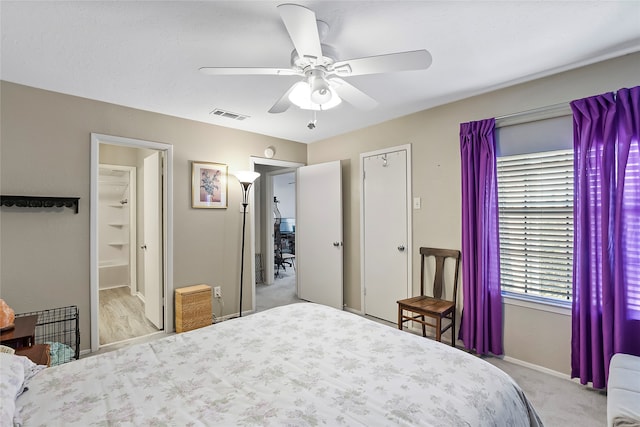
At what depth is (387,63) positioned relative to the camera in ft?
5.20

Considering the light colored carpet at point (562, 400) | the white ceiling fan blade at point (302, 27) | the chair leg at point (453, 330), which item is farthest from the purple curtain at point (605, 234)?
the white ceiling fan blade at point (302, 27)

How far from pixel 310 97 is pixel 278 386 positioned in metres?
1.62

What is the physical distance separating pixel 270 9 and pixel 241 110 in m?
1.66

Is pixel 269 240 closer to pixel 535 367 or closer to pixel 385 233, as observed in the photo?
pixel 385 233

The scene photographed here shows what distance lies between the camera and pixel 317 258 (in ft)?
14.5

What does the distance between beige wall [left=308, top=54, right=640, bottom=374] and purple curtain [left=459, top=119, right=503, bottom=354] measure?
129 millimetres

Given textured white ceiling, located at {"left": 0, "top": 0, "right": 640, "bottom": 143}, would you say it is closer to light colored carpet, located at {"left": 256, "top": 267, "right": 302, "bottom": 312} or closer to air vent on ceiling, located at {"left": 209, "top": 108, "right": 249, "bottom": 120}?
air vent on ceiling, located at {"left": 209, "top": 108, "right": 249, "bottom": 120}

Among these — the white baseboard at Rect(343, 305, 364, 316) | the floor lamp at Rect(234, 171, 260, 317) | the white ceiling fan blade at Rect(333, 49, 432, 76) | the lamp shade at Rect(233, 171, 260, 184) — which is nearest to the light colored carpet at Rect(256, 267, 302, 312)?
the floor lamp at Rect(234, 171, 260, 317)

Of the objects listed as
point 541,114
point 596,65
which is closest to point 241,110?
point 541,114

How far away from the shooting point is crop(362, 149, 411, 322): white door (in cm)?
347

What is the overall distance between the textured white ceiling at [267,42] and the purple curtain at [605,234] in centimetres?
46

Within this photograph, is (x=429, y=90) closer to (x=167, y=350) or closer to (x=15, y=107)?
(x=167, y=350)

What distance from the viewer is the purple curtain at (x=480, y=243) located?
2.69m

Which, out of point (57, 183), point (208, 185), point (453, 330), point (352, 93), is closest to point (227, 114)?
point (208, 185)
